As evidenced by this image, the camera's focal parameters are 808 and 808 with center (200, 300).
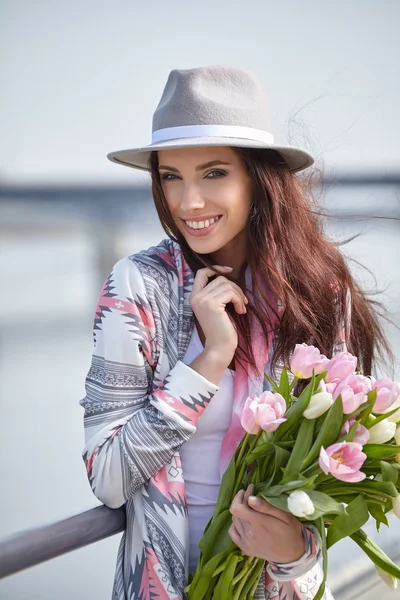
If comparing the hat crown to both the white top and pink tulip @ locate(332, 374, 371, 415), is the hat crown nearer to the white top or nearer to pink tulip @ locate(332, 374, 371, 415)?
the white top

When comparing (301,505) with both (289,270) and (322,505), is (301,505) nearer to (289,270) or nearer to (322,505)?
(322,505)

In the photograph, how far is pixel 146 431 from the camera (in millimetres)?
1164

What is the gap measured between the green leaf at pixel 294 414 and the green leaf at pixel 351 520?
125 millimetres

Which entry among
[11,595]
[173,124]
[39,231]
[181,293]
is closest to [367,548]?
[181,293]

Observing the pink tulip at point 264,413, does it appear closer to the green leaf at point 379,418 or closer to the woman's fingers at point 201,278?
the green leaf at point 379,418

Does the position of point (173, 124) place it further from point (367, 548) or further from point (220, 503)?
point (367, 548)

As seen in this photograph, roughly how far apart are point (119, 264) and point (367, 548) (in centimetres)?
56

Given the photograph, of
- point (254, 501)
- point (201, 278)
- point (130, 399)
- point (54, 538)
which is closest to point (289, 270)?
point (201, 278)

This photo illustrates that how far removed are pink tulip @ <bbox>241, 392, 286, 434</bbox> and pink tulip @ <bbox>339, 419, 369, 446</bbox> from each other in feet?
0.27

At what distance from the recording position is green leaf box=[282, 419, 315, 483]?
41.0 inches

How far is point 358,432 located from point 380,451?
0.13 feet

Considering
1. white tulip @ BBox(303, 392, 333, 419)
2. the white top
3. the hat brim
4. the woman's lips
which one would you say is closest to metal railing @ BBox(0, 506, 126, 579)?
the white top

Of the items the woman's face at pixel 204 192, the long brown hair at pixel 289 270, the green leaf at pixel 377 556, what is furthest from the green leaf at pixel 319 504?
the woman's face at pixel 204 192

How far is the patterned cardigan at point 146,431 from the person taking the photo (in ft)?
3.83
